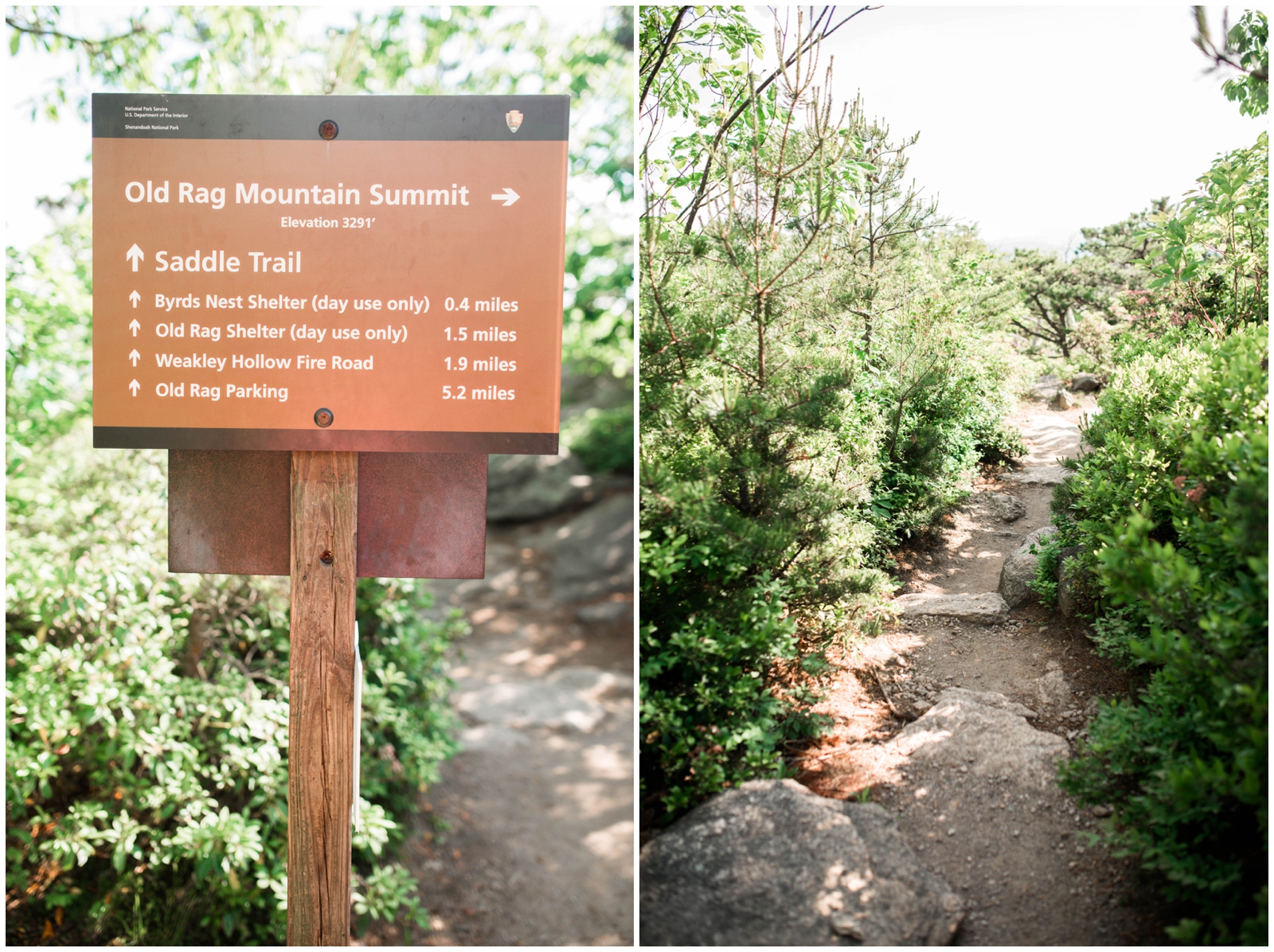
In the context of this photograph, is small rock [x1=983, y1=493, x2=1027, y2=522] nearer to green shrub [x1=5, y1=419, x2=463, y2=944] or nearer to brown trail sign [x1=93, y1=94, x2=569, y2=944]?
brown trail sign [x1=93, y1=94, x2=569, y2=944]

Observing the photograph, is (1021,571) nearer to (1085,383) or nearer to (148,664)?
(1085,383)

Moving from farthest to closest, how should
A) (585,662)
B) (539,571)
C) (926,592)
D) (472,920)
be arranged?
(539,571) < (585,662) < (472,920) < (926,592)

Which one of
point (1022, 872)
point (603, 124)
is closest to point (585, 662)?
point (603, 124)

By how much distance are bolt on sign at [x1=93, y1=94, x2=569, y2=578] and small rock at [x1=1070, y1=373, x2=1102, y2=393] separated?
5.76 ft

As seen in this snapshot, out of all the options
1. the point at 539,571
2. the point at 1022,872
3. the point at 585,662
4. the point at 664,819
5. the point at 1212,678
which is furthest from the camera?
the point at 539,571

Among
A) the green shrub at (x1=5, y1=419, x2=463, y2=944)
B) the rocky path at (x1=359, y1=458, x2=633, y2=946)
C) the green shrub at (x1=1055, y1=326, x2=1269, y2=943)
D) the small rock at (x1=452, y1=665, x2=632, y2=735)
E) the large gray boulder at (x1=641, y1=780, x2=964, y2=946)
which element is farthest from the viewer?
the small rock at (x1=452, y1=665, x2=632, y2=735)

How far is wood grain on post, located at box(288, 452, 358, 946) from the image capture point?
179 cm

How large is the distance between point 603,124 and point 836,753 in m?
3.67

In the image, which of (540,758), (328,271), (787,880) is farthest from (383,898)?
(328,271)

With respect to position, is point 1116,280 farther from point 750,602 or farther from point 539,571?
point 539,571

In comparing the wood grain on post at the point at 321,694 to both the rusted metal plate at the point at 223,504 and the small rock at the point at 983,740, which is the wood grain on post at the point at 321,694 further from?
the small rock at the point at 983,740

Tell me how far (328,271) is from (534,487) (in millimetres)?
6339

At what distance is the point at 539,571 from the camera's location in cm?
726

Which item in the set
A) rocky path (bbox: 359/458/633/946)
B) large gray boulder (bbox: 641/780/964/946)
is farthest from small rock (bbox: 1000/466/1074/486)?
rocky path (bbox: 359/458/633/946)
